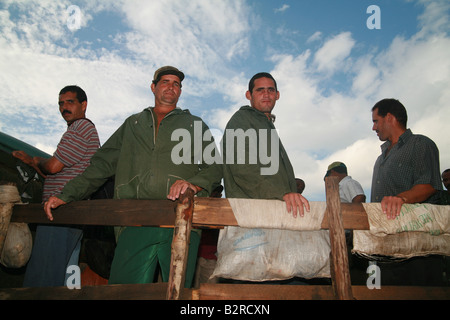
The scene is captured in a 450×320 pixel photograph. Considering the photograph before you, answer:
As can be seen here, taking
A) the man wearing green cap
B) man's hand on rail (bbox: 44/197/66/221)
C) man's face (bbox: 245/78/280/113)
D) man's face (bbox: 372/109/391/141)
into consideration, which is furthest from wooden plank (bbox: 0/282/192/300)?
the man wearing green cap

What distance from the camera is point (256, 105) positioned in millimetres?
3141

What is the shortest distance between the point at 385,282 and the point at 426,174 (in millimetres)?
1130

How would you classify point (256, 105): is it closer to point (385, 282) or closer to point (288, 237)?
point (288, 237)

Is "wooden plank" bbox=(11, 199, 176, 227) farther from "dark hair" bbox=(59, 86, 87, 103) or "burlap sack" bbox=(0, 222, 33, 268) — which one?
"dark hair" bbox=(59, 86, 87, 103)

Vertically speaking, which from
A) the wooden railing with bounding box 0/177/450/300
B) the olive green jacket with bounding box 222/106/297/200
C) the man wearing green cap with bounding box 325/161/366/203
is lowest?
the wooden railing with bounding box 0/177/450/300

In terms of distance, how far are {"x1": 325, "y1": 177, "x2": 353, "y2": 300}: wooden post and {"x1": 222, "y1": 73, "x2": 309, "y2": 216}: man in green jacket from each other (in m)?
0.19

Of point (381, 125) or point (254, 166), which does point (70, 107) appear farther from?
point (381, 125)

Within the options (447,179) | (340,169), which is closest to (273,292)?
(340,169)

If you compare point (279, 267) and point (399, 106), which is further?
point (399, 106)

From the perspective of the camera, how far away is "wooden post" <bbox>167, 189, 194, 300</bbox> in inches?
71.2

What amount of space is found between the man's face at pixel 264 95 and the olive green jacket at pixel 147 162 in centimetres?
66
